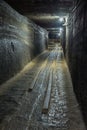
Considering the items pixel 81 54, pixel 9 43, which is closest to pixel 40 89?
pixel 81 54

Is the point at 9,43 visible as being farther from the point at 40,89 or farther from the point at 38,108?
the point at 38,108

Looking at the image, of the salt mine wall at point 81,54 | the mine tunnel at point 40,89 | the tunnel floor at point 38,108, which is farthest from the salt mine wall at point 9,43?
the salt mine wall at point 81,54

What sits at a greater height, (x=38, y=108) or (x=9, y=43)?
(x=9, y=43)

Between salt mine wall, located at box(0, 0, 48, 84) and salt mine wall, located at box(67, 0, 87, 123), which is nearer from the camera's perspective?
salt mine wall, located at box(67, 0, 87, 123)

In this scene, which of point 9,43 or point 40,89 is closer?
point 40,89

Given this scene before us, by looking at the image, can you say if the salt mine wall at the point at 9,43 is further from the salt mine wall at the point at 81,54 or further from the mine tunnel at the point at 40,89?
the salt mine wall at the point at 81,54

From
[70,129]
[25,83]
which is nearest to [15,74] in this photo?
[25,83]

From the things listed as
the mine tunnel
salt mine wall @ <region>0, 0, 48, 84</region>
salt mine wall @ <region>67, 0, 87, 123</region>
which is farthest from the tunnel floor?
salt mine wall @ <region>0, 0, 48, 84</region>

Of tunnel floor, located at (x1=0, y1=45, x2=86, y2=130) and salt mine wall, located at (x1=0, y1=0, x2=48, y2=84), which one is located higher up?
salt mine wall, located at (x1=0, y1=0, x2=48, y2=84)

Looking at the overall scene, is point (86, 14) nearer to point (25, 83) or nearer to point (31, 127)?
point (31, 127)

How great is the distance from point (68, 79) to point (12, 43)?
288 centimetres

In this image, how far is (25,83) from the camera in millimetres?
6242

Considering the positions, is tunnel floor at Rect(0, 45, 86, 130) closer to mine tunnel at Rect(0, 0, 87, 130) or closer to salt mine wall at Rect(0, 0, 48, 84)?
mine tunnel at Rect(0, 0, 87, 130)

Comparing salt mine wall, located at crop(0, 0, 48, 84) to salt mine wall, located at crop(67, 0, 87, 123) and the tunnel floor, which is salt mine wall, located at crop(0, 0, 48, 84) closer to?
the tunnel floor
